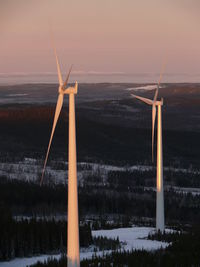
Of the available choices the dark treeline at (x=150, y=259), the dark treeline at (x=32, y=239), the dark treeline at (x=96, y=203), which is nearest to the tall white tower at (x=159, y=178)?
the dark treeline at (x=150, y=259)

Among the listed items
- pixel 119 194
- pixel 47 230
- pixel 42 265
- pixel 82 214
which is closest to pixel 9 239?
pixel 47 230

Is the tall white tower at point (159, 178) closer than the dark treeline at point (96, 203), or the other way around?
the tall white tower at point (159, 178)

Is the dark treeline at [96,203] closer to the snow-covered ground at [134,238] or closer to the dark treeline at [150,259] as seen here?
the snow-covered ground at [134,238]

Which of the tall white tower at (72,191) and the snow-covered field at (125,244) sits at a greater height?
the tall white tower at (72,191)

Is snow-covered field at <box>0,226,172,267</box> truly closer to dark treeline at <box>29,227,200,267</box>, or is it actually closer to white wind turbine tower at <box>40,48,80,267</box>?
dark treeline at <box>29,227,200,267</box>

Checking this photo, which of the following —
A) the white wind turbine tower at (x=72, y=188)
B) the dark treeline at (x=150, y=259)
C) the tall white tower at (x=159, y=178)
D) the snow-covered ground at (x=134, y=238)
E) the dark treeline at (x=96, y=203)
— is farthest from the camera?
the dark treeline at (x=96, y=203)

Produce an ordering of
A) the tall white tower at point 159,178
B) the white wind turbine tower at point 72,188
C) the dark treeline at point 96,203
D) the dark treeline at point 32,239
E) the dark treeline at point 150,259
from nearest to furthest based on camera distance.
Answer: the white wind turbine tower at point 72,188 → the dark treeline at point 150,259 → the dark treeline at point 32,239 → the tall white tower at point 159,178 → the dark treeline at point 96,203

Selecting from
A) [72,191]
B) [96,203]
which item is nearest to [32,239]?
[72,191]
